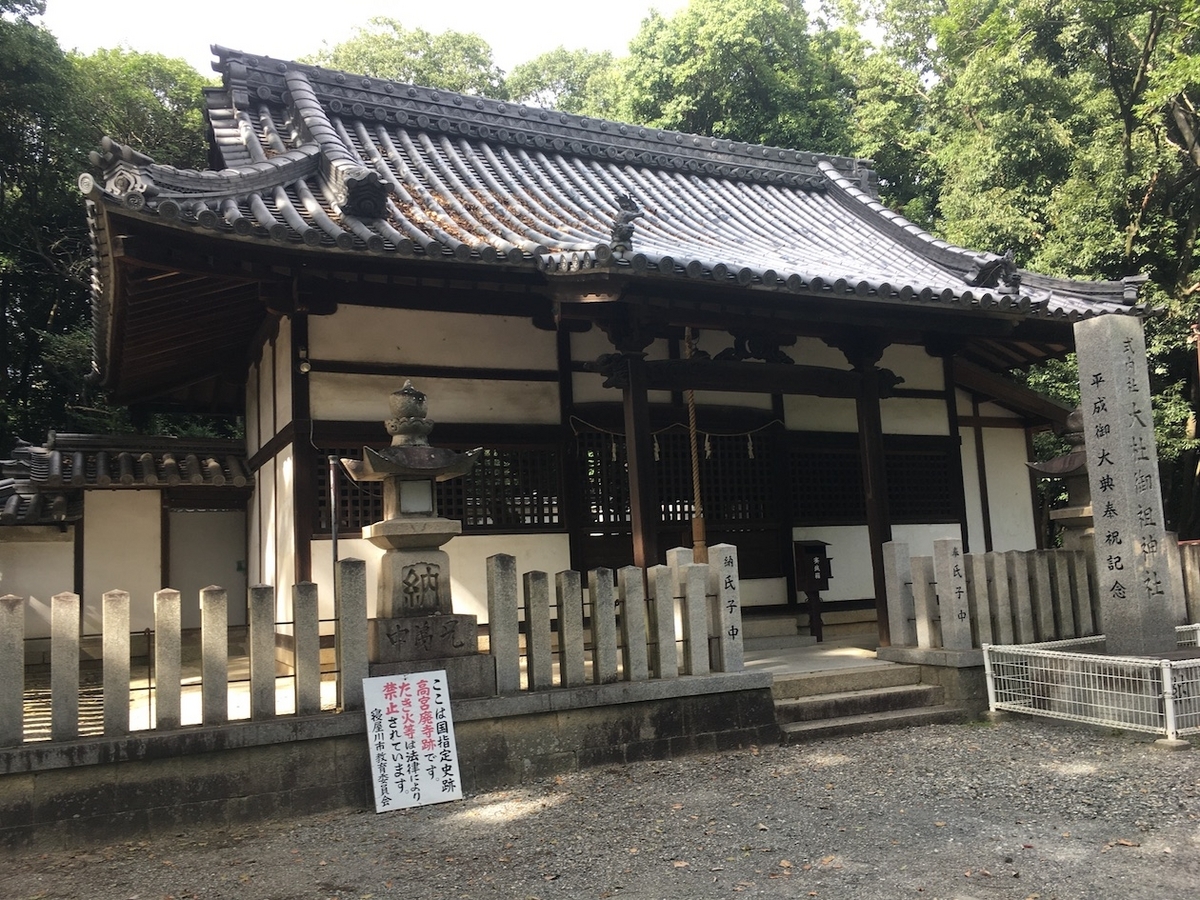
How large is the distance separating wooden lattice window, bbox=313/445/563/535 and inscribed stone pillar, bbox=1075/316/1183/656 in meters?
5.08

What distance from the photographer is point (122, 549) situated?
39.8 ft

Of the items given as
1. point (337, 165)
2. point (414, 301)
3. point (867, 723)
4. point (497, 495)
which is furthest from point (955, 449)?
point (337, 165)

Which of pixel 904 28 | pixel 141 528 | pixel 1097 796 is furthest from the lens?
pixel 904 28

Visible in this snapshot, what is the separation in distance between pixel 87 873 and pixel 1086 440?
A: 8.17 m

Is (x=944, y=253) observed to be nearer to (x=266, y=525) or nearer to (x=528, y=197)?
(x=528, y=197)

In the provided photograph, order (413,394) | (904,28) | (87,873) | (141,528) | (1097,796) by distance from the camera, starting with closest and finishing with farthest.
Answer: (87,873)
(1097,796)
(413,394)
(141,528)
(904,28)

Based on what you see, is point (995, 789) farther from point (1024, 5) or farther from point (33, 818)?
point (1024, 5)

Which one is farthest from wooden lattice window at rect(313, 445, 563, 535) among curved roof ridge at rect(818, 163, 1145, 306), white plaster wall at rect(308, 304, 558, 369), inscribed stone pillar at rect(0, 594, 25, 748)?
curved roof ridge at rect(818, 163, 1145, 306)

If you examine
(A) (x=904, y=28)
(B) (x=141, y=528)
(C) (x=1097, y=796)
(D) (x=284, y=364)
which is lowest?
(C) (x=1097, y=796)

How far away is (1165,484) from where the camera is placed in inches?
802

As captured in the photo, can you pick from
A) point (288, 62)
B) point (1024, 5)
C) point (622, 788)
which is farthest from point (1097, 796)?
point (1024, 5)

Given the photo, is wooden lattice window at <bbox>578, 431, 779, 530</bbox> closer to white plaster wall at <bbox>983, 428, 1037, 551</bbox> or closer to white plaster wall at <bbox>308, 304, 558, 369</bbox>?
white plaster wall at <bbox>308, 304, 558, 369</bbox>

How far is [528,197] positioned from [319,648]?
6.29 m

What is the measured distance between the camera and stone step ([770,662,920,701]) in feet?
25.3
